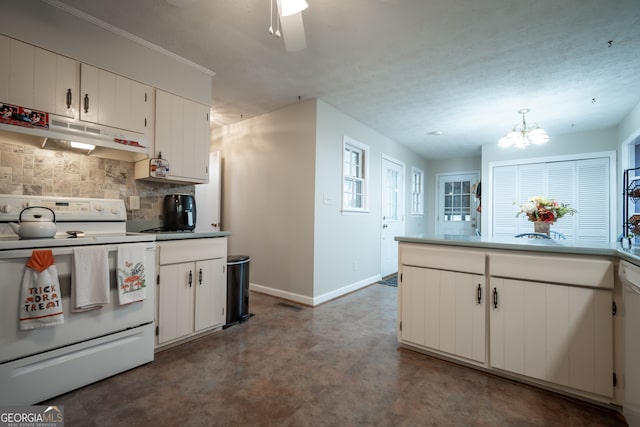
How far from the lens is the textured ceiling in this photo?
2.03 meters

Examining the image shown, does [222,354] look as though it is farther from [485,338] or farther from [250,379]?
[485,338]

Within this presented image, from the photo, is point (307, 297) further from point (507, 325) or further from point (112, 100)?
point (112, 100)

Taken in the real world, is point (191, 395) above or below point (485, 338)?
below

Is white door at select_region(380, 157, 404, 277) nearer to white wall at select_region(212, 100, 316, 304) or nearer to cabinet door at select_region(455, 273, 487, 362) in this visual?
white wall at select_region(212, 100, 316, 304)

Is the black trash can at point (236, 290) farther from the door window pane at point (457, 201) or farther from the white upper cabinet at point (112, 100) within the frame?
the door window pane at point (457, 201)

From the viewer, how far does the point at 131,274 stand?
194cm

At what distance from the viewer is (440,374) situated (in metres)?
1.98

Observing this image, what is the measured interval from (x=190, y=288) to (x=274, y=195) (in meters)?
1.81

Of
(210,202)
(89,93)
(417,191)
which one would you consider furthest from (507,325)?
(417,191)

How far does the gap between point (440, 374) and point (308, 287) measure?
1.84 meters

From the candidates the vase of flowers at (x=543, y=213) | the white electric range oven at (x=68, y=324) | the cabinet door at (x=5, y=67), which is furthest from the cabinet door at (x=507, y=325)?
the cabinet door at (x=5, y=67)

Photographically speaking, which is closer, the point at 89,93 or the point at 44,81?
the point at 44,81

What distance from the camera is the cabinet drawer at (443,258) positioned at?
200 cm

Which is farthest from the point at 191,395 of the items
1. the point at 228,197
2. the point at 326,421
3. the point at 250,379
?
the point at 228,197
